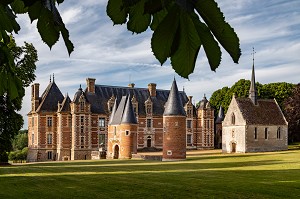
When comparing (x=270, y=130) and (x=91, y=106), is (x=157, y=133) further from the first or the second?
(x=270, y=130)

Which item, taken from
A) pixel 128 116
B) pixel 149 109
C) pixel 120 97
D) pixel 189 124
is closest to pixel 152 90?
pixel 149 109

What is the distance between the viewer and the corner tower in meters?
32.2

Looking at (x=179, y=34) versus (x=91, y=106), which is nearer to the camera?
(x=179, y=34)

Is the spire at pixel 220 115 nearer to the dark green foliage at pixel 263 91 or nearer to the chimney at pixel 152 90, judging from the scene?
the dark green foliage at pixel 263 91

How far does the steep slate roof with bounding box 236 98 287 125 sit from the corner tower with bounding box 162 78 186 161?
41.7 ft

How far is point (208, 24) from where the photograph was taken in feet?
3.50

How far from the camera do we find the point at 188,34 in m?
1.14

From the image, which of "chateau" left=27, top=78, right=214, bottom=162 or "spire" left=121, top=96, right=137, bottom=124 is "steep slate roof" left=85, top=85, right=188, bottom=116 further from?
"spire" left=121, top=96, right=137, bottom=124

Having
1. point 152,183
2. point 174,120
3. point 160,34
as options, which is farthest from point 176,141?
point 160,34

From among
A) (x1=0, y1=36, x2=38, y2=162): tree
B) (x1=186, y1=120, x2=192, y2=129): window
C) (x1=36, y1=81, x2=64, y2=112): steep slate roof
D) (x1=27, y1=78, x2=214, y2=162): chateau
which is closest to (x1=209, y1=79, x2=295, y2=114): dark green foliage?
(x1=186, y1=120, x2=192, y2=129): window

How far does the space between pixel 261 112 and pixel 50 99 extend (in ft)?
82.3

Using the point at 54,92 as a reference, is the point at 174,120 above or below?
below

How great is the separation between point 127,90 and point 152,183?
3655cm

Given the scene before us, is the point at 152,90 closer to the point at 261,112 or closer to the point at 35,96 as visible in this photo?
the point at 35,96
